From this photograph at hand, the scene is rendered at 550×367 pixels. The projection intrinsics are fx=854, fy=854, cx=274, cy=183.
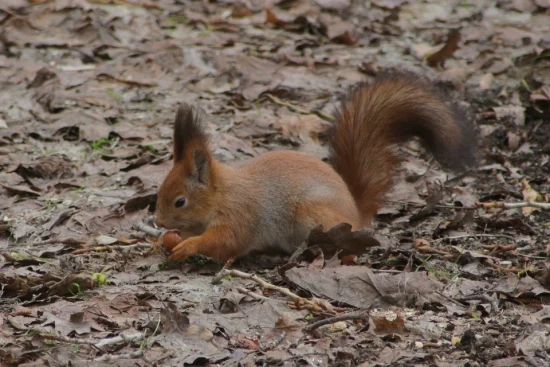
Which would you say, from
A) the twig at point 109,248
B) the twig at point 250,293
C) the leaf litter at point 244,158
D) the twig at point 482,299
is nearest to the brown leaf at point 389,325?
the leaf litter at point 244,158

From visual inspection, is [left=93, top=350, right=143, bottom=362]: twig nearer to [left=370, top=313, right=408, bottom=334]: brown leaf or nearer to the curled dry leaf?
[left=370, top=313, right=408, bottom=334]: brown leaf

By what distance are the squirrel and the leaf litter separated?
6.3 inches

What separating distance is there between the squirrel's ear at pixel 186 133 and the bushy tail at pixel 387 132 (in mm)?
889

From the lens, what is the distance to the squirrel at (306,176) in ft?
14.6

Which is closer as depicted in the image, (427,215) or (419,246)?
(419,246)

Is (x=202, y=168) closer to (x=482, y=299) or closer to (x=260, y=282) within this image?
(x=260, y=282)

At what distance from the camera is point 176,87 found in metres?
6.98

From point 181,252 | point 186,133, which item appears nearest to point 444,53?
point 186,133

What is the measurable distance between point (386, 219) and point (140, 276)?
5.64 ft

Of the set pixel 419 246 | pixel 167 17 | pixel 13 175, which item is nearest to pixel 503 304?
pixel 419 246

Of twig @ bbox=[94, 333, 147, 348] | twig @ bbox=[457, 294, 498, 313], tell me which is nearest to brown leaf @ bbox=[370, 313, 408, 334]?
twig @ bbox=[457, 294, 498, 313]

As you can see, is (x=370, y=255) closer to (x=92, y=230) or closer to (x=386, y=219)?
(x=386, y=219)

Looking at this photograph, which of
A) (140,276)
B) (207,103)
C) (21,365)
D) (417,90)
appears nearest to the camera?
(21,365)

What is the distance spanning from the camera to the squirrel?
4445mm
